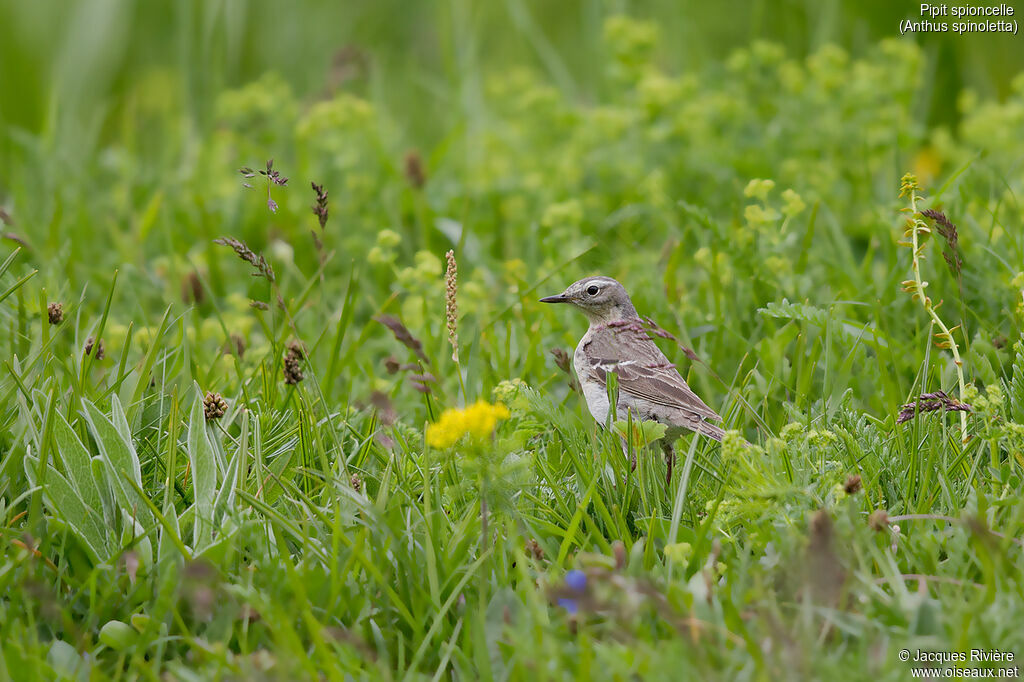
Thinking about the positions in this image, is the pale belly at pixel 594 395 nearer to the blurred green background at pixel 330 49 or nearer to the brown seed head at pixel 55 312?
the brown seed head at pixel 55 312

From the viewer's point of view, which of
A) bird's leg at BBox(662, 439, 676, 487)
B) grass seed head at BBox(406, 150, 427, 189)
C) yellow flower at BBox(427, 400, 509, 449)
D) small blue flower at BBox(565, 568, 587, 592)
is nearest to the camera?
small blue flower at BBox(565, 568, 587, 592)

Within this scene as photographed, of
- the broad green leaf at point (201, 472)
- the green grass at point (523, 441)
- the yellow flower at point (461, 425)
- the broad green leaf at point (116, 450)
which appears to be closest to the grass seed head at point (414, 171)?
the green grass at point (523, 441)

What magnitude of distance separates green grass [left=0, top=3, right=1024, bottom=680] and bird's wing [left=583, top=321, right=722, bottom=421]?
0.56ft

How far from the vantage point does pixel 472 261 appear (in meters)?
6.54

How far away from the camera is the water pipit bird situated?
4.09m

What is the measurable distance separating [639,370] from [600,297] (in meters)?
0.63

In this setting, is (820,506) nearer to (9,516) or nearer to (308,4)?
(9,516)

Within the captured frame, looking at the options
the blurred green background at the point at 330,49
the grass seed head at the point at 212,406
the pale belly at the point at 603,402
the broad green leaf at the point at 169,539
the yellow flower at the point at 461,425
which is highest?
the blurred green background at the point at 330,49

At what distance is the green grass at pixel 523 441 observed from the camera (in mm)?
2648

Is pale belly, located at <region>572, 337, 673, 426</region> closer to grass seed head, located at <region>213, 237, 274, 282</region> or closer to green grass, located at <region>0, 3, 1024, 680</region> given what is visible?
green grass, located at <region>0, 3, 1024, 680</region>

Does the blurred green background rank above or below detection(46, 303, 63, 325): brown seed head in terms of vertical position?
above

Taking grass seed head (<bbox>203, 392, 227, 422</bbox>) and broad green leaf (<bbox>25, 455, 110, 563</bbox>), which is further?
grass seed head (<bbox>203, 392, 227, 422</bbox>)

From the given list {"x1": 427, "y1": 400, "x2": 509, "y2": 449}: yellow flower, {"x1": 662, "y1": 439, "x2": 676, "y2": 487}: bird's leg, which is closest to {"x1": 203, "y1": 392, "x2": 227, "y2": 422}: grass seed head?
{"x1": 427, "y1": 400, "x2": 509, "y2": 449}: yellow flower

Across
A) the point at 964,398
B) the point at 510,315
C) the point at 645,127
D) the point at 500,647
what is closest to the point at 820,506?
the point at 964,398
